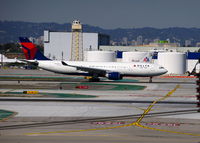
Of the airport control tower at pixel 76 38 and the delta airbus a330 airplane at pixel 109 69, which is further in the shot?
the airport control tower at pixel 76 38

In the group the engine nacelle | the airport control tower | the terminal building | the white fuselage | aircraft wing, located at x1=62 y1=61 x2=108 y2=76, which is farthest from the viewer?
the terminal building

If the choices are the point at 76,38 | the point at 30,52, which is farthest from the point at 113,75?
the point at 76,38

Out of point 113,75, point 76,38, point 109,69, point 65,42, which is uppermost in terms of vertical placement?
point 76,38

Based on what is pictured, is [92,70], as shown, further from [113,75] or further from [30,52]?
[30,52]

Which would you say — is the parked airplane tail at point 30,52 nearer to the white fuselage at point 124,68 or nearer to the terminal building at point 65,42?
the white fuselage at point 124,68

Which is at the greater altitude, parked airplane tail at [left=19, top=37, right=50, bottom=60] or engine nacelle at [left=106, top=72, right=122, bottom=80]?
parked airplane tail at [left=19, top=37, right=50, bottom=60]

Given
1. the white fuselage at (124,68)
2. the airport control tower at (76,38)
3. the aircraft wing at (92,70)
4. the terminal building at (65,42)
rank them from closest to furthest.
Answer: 1. the aircraft wing at (92,70)
2. the white fuselage at (124,68)
3. the airport control tower at (76,38)
4. the terminal building at (65,42)

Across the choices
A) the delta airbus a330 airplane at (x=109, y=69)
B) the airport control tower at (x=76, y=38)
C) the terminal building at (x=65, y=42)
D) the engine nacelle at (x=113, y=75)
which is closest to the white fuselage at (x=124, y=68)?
the delta airbus a330 airplane at (x=109, y=69)

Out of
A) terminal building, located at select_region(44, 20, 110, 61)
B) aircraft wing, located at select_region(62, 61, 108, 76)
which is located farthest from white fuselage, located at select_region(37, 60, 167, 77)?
terminal building, located at select_region(44, 20, 110, 61)

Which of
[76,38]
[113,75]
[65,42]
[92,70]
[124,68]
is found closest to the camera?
[113,75]

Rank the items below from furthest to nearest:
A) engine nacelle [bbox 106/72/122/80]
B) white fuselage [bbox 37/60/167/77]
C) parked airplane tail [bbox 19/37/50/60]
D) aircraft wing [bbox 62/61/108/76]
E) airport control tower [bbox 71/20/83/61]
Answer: airport control tower [bbox 71/20/83/61] < parked airplane tail [bbox 19/37/50/60] < white fuselage [bbox 37/60/167/77] < aircraft wing [bbox 62/61/108/76] < engine nacelle [bbox 106/72/122/80]

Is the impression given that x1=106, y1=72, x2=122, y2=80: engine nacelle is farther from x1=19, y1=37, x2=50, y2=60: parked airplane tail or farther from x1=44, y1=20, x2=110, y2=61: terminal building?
x1=44, y1=20, x2=110, y2=61: terminal building

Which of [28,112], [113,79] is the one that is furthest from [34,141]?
[113,79]

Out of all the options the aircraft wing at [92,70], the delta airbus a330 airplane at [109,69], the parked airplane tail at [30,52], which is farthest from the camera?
the parked airplane tail at [30,52]
